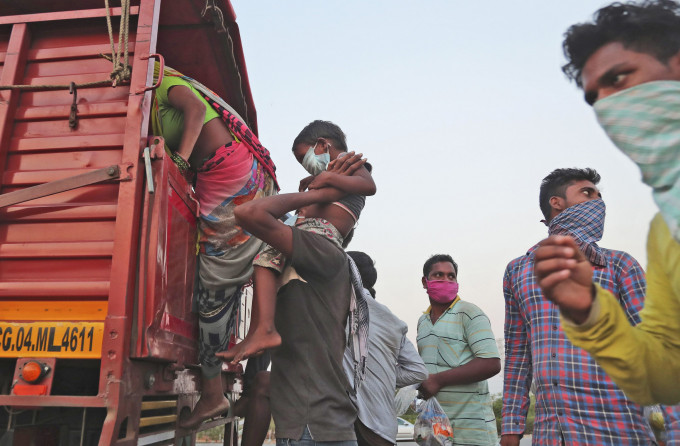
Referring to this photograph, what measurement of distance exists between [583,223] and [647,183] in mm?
1474

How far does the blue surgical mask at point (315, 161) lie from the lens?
269 cm

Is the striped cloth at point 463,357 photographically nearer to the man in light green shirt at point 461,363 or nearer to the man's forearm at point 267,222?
the man in light green shirt at point 461,363

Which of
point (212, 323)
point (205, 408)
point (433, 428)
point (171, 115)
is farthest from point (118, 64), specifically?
point (433, 428)

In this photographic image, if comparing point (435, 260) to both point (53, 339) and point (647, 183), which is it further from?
point (647, 183)

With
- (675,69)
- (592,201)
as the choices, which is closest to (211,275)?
(592,201)

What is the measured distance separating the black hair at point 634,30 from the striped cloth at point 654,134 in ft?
0.47

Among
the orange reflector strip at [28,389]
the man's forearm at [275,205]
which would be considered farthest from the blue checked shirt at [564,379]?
the orange reflector strip at [28,389]

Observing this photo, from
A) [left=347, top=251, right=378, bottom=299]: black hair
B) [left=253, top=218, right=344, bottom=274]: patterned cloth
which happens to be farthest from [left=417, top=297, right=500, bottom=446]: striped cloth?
[left=253, top=218, right=344, bottom=274]: patterned cloth

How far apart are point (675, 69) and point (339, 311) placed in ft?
4.78

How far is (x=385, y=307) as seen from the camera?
3377 millimetres

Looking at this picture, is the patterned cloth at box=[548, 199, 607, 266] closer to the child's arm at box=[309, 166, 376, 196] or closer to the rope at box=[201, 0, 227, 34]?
the child's arm at box=[309, 166, 376, 196]

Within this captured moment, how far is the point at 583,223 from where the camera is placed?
2465mm

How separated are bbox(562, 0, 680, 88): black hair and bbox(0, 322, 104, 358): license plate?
1.92 metres

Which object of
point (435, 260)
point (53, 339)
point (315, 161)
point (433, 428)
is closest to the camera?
point (53, 339)
